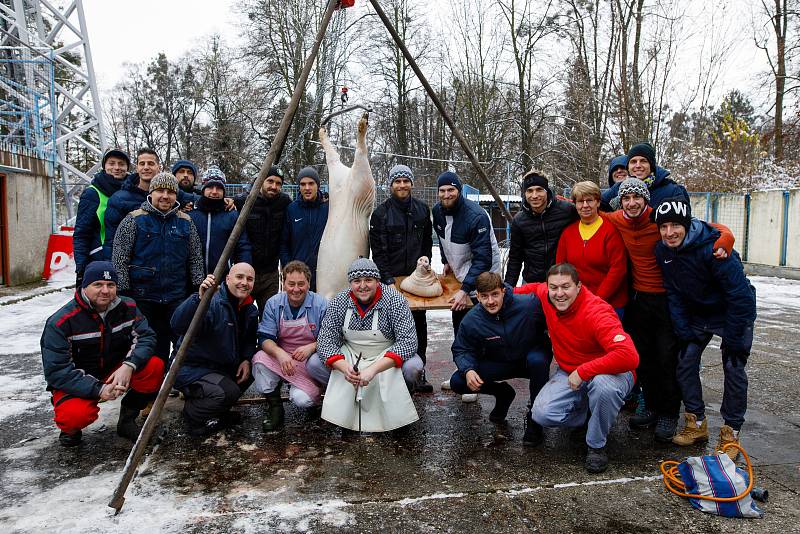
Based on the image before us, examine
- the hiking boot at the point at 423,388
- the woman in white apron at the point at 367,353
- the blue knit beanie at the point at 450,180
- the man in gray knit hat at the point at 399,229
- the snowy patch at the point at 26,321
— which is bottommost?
the hiking boot at the point at 423,388

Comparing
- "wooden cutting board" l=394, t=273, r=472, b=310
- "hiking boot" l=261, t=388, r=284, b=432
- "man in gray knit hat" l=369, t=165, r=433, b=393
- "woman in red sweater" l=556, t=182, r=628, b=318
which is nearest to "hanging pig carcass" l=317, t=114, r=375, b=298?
"man in gray knit hat" l=369, t=165, r=433, b=393

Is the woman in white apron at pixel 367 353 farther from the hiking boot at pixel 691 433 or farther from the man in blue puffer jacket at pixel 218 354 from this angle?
the hiking boot at pixel 691 433

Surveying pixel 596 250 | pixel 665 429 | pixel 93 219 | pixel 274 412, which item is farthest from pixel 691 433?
pixel 93 219

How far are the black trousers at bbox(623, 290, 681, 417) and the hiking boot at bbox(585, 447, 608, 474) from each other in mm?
788

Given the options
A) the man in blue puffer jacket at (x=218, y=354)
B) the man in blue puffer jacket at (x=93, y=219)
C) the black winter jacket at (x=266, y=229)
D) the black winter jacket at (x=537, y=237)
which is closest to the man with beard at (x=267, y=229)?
the black winter jacket at (x=266, y=229)

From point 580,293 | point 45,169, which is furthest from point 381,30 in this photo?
point 580,293

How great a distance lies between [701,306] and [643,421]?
37.7 inches

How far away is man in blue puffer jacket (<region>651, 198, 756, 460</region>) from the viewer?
135 inches

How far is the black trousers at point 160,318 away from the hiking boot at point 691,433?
3.68m

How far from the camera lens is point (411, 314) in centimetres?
410

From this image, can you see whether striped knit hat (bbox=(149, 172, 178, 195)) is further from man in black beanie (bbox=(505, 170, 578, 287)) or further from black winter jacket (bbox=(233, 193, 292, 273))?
man in black beanie (bbox=(505, 170, 578, 287))

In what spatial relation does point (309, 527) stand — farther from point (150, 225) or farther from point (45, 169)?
point (45, 169)

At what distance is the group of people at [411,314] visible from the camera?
3.54m

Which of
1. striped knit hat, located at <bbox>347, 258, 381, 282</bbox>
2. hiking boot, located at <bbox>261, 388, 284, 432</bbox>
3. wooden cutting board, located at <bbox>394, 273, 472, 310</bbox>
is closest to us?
striped knit hat, located at <bbox>347, 258, 381, 282</bbox>
